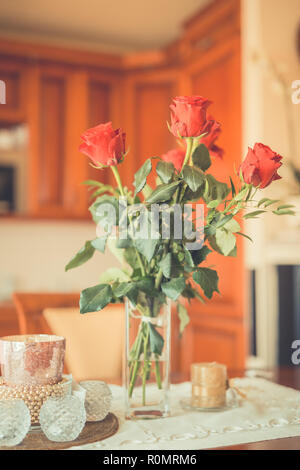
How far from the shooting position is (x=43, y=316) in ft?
5.31

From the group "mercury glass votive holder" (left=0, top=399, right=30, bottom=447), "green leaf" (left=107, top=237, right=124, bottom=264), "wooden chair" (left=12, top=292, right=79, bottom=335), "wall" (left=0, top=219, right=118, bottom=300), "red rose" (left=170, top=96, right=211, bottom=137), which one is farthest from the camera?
"wall" (left=0, top=219, right=118, bottom=300)

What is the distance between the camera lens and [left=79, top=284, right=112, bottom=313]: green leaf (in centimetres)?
96

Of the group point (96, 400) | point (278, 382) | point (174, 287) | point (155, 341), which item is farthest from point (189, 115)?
point (278, 382)

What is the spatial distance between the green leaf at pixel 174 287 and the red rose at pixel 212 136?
27 centimetres

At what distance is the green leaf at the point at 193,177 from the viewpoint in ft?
3.05

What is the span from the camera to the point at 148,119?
11.8 feet

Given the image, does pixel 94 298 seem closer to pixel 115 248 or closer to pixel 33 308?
pixel 115 248

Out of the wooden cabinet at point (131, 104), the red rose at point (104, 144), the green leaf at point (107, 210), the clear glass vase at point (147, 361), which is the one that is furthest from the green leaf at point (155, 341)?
the wooden cabinet at point (131, 104)

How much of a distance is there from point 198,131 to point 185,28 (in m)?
2.78

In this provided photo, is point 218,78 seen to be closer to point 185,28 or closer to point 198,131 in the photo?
point 185,28

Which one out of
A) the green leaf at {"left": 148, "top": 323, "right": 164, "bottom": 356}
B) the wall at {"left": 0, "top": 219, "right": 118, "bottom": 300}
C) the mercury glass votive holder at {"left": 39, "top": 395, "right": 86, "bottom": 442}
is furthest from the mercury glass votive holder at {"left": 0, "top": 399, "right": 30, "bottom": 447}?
the wall at {"left": 0, "top": 219, "right": 118, "bottom": 300}

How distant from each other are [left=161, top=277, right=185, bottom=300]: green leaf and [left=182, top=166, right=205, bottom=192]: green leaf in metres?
0.16

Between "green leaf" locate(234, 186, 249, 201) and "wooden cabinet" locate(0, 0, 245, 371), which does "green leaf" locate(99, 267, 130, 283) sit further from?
"wooden cabinet" locate(0, 0, 245, 371)

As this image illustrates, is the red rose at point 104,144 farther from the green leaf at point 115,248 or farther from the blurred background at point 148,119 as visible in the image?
the blurred background at point 148,119
